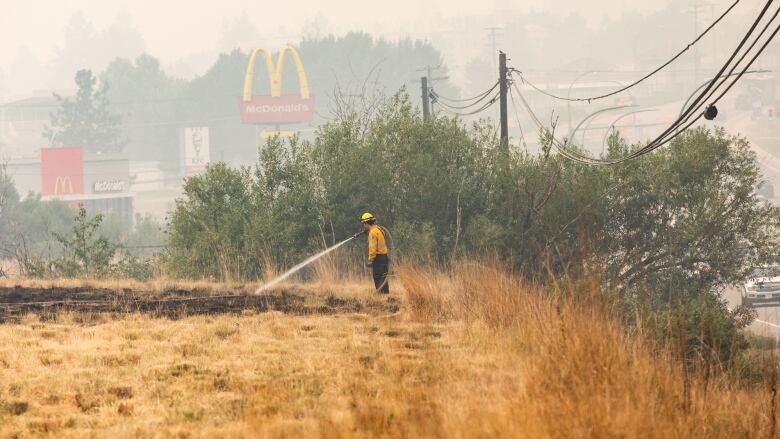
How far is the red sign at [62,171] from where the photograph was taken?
119 meters

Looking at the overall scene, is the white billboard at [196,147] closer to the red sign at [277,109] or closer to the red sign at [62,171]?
the red sign at [277,109]

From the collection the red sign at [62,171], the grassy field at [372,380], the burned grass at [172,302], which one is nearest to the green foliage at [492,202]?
the burned grass at [172,302]

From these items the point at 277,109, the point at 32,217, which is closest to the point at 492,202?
the point at 32,217

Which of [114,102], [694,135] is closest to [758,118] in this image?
[114,102]


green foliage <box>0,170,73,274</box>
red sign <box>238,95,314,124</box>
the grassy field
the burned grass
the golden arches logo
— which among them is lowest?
the grassy field

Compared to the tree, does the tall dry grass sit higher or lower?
lower

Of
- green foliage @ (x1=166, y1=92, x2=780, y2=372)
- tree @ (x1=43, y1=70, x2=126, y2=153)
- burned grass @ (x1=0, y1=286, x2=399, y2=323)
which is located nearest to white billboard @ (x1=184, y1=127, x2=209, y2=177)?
tree @ (x1=43, y1=70, x2=126, y2=153)

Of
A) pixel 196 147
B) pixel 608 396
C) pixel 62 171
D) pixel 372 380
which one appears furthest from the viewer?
pixel 196 147

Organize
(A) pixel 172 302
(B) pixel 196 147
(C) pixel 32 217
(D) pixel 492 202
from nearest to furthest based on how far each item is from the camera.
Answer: (A) pixel 172 302 < (D) pixel 492 202 < (C) pixel 32 217 < (B) pixel 196 147

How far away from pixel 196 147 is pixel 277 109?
48.6 feet

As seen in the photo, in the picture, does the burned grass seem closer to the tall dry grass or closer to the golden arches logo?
the tall dry grass

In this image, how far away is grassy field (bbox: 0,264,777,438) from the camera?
8.49 metres

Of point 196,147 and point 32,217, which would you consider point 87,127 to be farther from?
point 32,217

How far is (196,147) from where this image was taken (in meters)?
150
